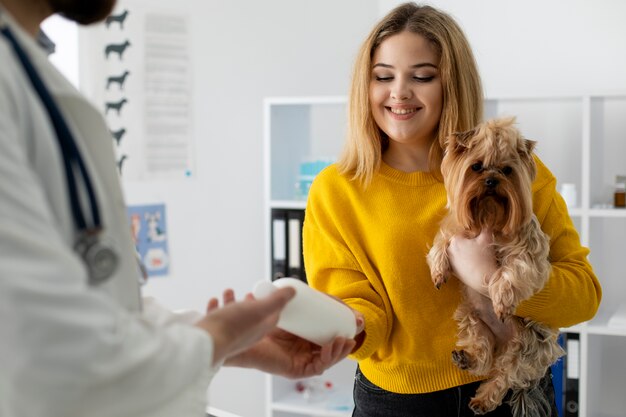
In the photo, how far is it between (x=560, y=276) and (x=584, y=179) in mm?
1696

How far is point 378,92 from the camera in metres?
1.95

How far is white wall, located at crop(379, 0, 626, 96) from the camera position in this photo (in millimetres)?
3645

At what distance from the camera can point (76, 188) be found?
0.78m

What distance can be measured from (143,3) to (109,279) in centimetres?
329

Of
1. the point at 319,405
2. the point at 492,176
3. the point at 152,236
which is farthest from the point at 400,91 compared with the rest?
the point at 319,405

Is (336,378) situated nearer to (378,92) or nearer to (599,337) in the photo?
(599,337)

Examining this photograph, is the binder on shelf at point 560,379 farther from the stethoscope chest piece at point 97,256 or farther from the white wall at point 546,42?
the stethoscope chest piece at point 97,256

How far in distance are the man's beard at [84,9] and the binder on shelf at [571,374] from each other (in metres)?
2.90

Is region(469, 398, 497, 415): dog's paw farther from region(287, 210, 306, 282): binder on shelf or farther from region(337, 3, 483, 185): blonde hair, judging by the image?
region(287, 210, 306, 282): binder on shelf

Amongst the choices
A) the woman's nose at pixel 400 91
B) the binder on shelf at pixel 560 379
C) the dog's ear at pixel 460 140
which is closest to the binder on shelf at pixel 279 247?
the binder on shelf at pixel 560 379

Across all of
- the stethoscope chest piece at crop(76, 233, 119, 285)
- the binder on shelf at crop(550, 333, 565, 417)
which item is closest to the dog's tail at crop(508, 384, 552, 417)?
the stethoscope chest piece at crop(76, 233, 119, 285)

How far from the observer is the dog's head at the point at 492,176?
1726 mm

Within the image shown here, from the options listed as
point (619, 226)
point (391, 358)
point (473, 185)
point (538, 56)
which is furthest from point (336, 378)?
point (473, 185)

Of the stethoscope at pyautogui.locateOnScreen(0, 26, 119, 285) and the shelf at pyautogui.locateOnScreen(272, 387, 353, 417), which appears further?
the shelf at pyautogui.locateOnScreen(272, 387, 353, 417)
